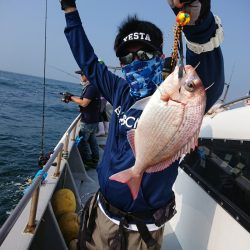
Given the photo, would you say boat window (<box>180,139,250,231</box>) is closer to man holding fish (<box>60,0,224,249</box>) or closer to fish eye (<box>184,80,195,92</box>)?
man holding fish (<box>60,0,224,249</box>)

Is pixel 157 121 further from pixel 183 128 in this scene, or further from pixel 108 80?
pixel 108 80

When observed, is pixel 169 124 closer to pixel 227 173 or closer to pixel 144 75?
pixel 144 75

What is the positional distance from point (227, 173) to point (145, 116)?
1.42 meters

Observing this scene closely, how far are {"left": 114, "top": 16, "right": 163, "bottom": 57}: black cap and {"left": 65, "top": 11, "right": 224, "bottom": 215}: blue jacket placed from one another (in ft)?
1.01

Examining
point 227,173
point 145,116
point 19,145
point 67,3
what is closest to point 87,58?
point 67,3

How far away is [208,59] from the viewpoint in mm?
1715

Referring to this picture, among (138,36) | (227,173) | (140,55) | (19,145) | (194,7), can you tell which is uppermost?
(194,7)

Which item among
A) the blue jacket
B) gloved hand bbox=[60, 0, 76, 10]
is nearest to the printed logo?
the blue jacket

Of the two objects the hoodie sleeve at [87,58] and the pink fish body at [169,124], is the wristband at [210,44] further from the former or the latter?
the hoodie sleeve at [87,58]

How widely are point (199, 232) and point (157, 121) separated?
1.76 meters

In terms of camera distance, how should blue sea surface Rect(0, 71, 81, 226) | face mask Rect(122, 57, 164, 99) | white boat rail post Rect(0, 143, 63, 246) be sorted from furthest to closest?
blue sea surface Rect(0, 71, 81, 226)
face mask Rect(122, 57, 164, 99)
white boat rail post Rect(0, 143, 63, 246)

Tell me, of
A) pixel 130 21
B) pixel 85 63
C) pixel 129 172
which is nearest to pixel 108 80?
pixel 85 63

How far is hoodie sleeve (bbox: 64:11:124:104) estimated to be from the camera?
8.04ft

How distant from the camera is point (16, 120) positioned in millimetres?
15500
